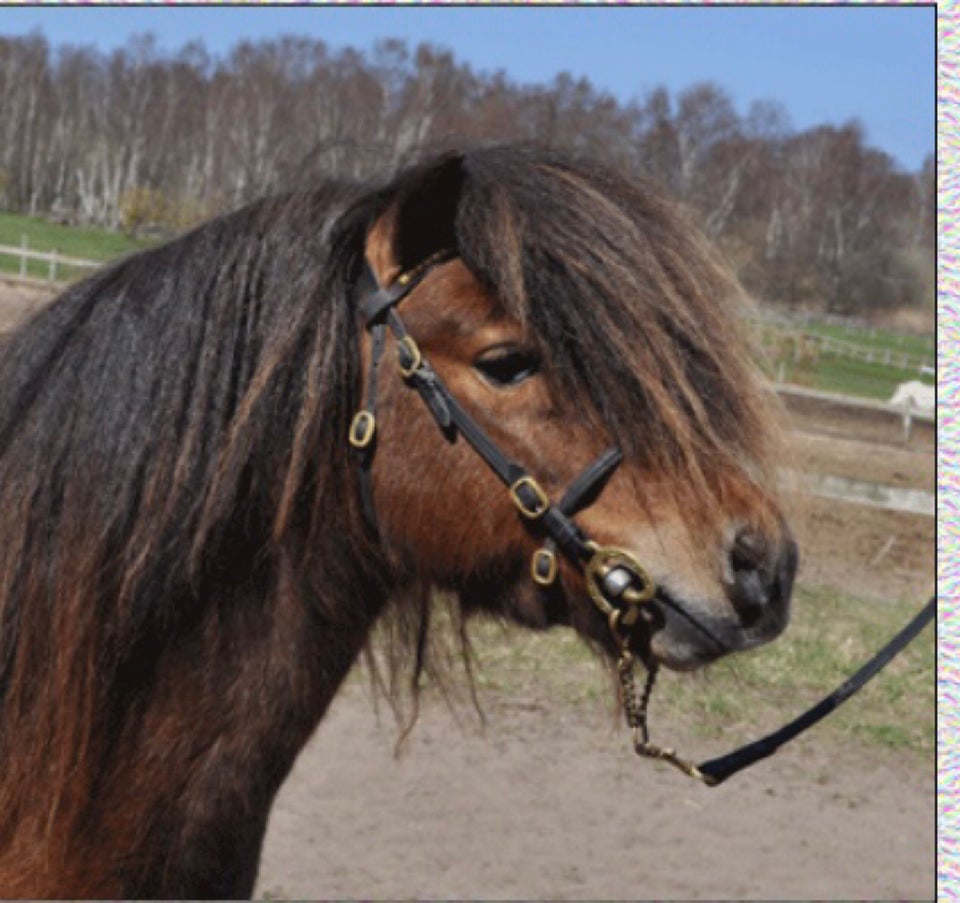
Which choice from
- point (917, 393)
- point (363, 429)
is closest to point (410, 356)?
point (363, 429)

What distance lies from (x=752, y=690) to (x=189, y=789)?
569 cm

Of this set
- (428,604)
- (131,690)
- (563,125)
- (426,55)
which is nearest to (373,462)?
(428,604)

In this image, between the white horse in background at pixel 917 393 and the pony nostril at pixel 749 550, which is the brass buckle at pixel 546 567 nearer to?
the pony nostril at pixel 749 550

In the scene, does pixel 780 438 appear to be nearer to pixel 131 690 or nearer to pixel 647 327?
pixel 647 327

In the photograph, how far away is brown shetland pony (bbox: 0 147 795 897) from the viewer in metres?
1.96

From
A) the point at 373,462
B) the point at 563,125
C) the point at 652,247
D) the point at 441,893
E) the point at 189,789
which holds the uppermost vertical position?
the point at 563,125

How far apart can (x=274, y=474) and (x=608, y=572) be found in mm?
572

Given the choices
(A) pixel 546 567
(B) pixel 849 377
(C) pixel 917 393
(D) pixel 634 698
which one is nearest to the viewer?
(A) pixel 546 567

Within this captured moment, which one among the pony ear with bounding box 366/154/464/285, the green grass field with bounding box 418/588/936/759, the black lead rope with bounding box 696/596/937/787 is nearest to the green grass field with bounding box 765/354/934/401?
the green grass field with bounding box 418/588/936/759

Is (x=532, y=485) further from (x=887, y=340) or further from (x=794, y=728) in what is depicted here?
(x=887, y=340)

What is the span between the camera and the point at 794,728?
2.36 metres

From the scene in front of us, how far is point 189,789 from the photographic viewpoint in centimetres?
201

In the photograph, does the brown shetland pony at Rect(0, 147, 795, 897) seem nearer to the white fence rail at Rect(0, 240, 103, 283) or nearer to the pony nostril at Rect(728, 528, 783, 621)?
the pony nostril at Rect(728, 528, 783, 621)

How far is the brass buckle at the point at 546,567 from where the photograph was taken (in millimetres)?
1981
